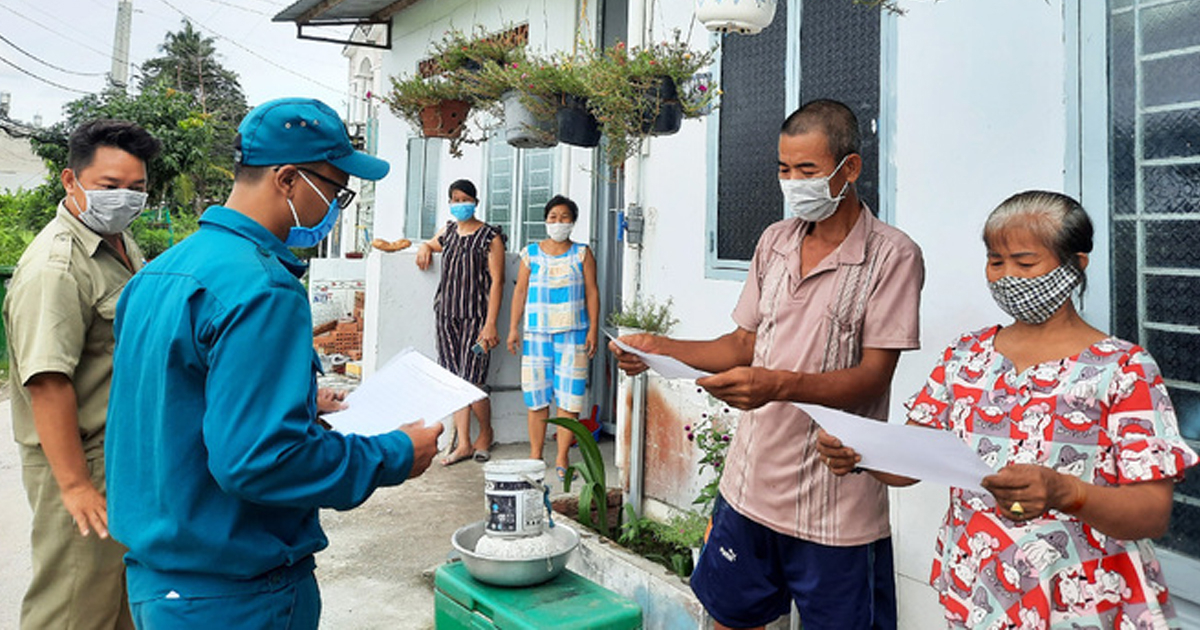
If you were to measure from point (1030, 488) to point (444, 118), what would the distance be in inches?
166

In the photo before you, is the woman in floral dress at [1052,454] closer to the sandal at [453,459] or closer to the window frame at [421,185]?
the sandal at [453,459]

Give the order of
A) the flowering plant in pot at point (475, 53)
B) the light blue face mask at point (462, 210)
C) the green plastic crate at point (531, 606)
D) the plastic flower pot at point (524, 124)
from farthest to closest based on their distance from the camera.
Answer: the light blue face mask at point (462, 210) → the flowering plant in pot at point (475, 53) → the plastic flower pot at point (524, 124) → the green plastic crate at point (531, 606)

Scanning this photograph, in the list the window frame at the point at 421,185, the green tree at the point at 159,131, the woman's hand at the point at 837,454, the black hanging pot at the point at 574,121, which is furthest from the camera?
the green tree at the point at 159,131

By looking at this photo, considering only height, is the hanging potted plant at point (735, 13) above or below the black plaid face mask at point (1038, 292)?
above

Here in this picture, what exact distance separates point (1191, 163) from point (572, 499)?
2947 millimetres

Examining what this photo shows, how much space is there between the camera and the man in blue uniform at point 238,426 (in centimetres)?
137

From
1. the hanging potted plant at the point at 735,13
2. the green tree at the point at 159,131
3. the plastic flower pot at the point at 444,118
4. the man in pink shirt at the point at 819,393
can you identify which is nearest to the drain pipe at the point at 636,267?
the plastic flower pot at the point at 444,118

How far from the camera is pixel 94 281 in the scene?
7.97 feet

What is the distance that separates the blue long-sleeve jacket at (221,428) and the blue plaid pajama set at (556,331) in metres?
3.61

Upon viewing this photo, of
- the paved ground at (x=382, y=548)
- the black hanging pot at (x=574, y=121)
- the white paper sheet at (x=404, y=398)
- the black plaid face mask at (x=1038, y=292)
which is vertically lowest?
the paved ground at (x=382, y=548)

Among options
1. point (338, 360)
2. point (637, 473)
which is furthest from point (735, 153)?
point (338, 360)

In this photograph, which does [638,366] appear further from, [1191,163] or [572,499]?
[572,499]

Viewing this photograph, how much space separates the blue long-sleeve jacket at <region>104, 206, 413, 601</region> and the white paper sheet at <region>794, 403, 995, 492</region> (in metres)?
0.88

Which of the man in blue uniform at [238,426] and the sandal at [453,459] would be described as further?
the sandal at [453,459]
